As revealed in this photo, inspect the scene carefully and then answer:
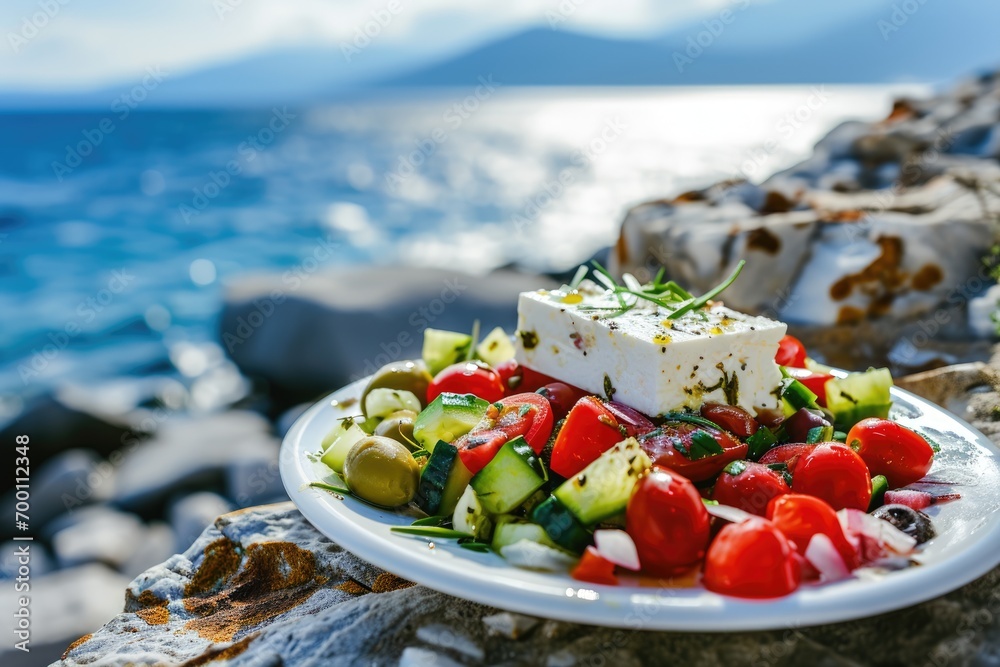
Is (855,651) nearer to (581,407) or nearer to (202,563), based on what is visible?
(581,407)

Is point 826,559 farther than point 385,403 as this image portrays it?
No

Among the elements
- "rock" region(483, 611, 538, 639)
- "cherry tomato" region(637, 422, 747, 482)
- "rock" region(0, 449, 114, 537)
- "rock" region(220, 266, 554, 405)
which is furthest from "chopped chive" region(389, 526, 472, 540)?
"rock" region(220, 266, 554, 405)

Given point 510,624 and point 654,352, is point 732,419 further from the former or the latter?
point 510,624

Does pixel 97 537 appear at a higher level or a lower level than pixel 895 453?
lower

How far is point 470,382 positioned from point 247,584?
0.98 meters

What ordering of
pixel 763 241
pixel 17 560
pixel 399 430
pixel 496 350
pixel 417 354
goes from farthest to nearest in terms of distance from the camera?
pixel 417 354, pixel 17 560, pixel 763 241, pixel 496 350, pixel 399 430

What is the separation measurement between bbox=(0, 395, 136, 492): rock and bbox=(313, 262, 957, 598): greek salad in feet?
17.0

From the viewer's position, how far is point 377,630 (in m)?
1.95

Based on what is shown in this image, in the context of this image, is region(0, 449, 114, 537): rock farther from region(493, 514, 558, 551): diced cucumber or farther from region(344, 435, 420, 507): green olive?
region(493, 514, 558, 551): diced cucumber

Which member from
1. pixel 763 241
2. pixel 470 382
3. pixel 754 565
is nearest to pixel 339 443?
pixel 470 382

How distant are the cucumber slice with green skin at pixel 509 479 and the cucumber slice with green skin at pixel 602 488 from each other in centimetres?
12

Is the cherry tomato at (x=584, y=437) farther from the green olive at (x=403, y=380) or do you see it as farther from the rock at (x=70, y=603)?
the rock at (x=70, y=603)

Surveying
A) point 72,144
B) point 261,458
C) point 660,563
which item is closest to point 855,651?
point 660,563

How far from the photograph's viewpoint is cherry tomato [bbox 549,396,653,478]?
2.20 meters
